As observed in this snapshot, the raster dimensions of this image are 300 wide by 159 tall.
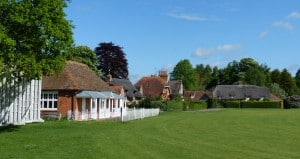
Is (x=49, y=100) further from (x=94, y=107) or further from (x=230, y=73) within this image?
(x=230, y=73)

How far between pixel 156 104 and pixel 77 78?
26576 millimetres

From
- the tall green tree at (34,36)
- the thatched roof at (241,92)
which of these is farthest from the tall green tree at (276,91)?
the tall green tree at (34,36)

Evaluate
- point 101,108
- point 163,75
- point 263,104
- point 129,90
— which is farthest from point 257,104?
point 101,108

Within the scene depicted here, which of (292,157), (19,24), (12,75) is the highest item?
(19,24)

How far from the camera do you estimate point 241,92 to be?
127 metres

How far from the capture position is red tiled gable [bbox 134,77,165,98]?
331 ft

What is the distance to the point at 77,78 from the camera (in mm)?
44500

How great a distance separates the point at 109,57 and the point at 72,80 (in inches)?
1769

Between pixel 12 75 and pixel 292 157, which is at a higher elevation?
pixel 12 75

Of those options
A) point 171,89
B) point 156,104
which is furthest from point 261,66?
point 156,104

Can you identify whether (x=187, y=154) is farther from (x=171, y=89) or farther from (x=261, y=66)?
(x=261, y=66)

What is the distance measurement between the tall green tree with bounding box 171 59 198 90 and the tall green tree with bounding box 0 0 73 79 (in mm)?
135717

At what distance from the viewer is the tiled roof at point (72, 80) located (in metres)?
42.4

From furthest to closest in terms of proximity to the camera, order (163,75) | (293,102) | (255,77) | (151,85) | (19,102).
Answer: (255,77) → (163,75) → (151,85) → (293,102) → (19,102)
